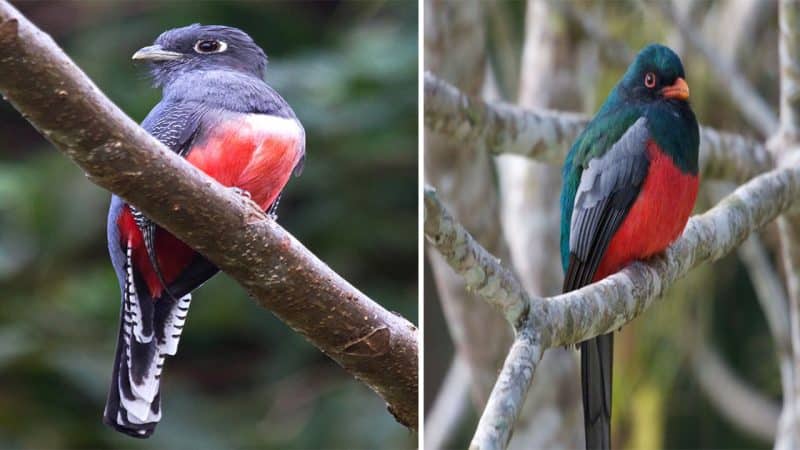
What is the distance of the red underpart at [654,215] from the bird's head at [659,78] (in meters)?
0.08

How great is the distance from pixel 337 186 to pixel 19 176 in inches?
26.1

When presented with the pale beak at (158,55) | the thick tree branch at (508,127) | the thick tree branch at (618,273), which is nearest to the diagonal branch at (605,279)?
the thick tree branch at (618,273)

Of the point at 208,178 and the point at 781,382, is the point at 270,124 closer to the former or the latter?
the point at 208,178

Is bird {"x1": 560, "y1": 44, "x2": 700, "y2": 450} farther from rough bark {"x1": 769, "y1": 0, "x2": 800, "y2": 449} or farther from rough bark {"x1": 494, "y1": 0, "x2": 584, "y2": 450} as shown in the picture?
rough bark {"x1": 769, "y1": 0, "x2": 800, "y2": 449}

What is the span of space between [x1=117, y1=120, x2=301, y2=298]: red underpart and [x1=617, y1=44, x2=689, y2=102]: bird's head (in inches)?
25.9

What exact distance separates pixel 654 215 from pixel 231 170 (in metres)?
0.75

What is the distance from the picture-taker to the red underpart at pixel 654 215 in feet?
5.78

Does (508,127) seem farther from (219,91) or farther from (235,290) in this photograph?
(219,91)

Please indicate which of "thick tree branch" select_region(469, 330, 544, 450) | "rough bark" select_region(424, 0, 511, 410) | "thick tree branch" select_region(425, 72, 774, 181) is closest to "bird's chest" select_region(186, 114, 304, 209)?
"thick tree branch" select_region(469, 330, 544, 450)

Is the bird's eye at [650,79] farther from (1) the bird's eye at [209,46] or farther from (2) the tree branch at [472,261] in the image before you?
(1) the bird's eye at [209,46]

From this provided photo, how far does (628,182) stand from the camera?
1.83 m

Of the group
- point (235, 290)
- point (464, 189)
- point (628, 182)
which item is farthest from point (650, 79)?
point (235, 290)

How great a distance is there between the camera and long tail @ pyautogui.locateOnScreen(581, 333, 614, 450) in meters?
1.70

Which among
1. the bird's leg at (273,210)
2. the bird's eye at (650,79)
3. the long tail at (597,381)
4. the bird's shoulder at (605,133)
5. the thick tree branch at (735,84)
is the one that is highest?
the thick tree branch at (735,84)
